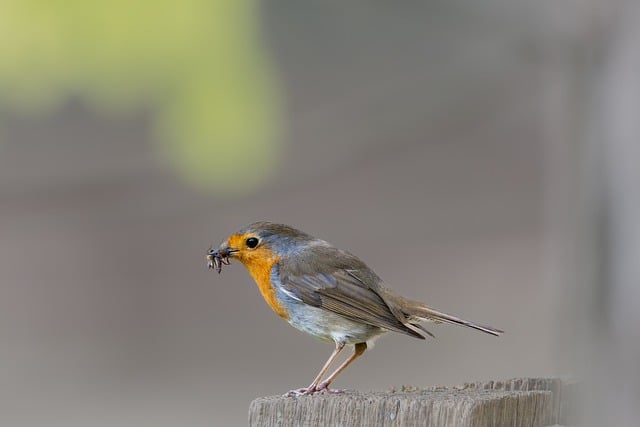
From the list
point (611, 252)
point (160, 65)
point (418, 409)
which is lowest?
point (418, 409)

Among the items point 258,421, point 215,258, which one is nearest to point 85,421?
point 215,258

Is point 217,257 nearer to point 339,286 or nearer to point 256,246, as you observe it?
point 256,246

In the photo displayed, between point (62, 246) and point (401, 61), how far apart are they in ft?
14.2

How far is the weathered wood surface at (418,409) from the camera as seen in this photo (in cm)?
257

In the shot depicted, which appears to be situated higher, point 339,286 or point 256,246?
point 256,246

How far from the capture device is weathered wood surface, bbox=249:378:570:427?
8.42 feet

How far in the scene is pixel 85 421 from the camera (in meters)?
10.4

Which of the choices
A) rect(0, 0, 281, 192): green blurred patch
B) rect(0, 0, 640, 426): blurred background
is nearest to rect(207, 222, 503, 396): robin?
rect(0, 0, 281, 192): green blurred patch

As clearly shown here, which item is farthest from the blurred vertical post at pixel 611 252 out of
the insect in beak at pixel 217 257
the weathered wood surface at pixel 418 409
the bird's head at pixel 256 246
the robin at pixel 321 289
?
the insect in beak at pixel 217 257

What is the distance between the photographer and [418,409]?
2609mm

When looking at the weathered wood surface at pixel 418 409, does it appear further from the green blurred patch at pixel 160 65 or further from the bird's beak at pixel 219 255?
the green blurred patch at pixel 160 65

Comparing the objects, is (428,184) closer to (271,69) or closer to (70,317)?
(70,317)

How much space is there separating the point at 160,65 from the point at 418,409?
12.2 feet

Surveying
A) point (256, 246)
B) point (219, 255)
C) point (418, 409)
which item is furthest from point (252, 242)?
point (418, 409)
